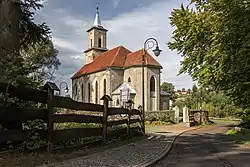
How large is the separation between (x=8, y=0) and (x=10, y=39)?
3.60 ft

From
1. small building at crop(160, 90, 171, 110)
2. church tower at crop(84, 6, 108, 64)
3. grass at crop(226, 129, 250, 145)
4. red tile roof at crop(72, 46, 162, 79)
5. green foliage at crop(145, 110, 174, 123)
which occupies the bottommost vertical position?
grass at crop(226, 129, 250, 145)

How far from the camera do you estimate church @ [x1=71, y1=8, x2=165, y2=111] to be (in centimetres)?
4988

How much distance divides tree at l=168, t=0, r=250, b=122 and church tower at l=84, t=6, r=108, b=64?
163ft

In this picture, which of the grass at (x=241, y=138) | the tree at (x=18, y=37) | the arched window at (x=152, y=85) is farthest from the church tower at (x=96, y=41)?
the tree at (x=18, y=37)

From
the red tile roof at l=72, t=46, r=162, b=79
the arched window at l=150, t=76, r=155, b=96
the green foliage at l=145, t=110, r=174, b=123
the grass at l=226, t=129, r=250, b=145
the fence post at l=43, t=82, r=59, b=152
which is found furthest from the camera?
the red tile roof at l=72, t=46, r=162, b=79

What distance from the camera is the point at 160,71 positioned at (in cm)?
5141

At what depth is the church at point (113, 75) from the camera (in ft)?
164

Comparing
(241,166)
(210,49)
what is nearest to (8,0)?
(241,166)

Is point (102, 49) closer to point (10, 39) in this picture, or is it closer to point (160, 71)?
point (160, 71)

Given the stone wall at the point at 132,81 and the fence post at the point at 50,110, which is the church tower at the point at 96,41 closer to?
the stone wall at the point at 132,81

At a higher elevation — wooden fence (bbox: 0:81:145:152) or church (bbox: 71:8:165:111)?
church (bbox: 71:8:165:111)

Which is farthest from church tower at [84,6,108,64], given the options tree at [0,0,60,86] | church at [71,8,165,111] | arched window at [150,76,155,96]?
tree at [0,0,60,86]

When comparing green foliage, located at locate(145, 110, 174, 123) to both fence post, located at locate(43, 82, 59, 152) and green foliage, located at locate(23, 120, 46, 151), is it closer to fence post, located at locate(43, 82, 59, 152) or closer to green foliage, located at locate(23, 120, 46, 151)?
fence post, located at locate(43, 82, 59, 152)

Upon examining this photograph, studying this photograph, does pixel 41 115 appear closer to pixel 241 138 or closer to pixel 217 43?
pixel 217 43
